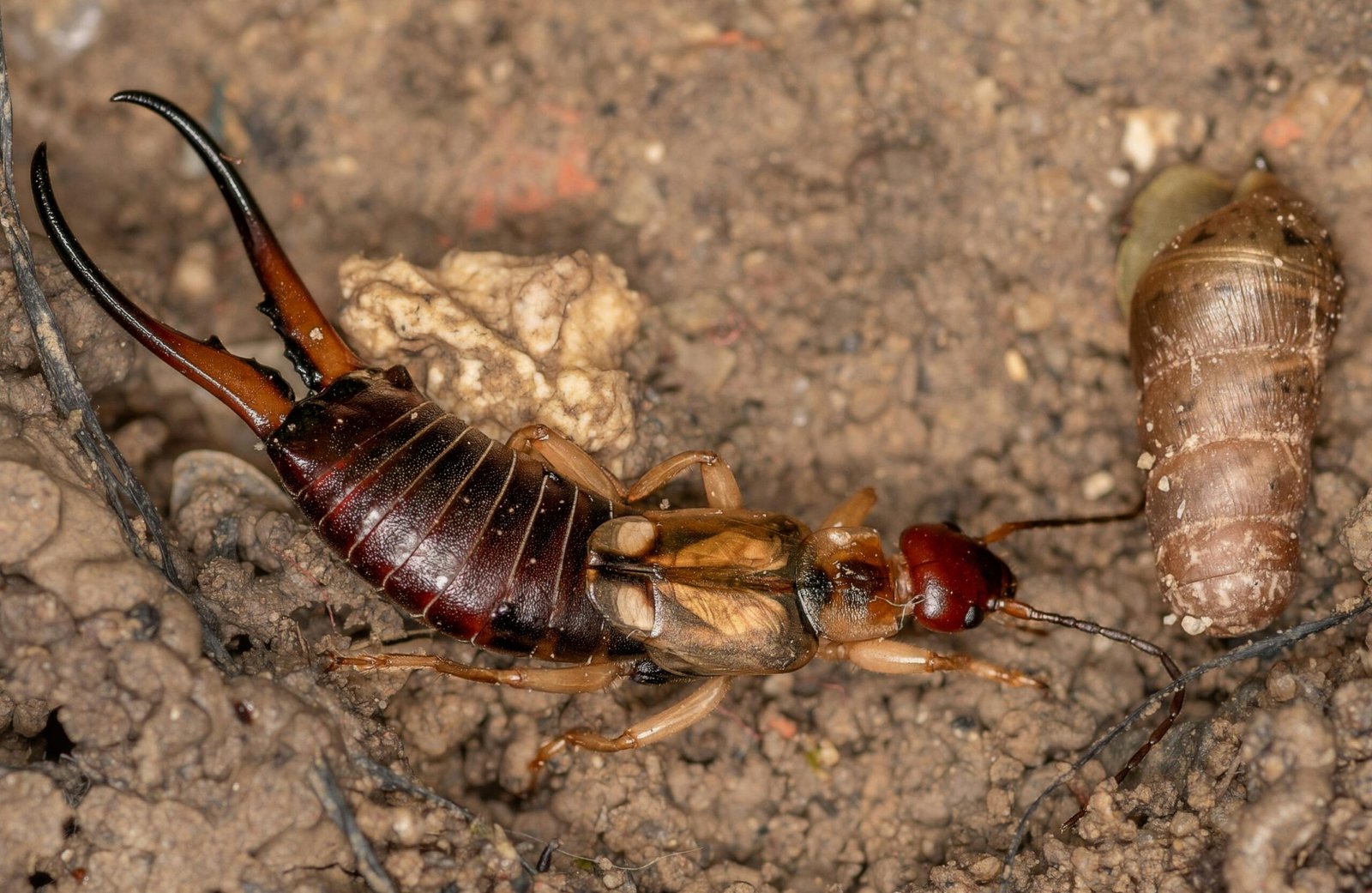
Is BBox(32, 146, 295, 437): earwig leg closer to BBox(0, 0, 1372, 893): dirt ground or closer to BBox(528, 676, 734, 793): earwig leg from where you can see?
BBox(0, 0, 1372, 893): dirt ground

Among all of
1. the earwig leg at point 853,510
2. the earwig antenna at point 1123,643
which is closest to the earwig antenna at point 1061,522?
the earwig antenna at point 1123,643

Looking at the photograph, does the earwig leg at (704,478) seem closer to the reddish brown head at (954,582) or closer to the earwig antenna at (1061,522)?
the reddish brown head at (954,582)

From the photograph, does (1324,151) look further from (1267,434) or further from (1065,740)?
(1065,740)

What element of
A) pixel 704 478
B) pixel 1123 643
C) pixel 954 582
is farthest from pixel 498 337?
pixel 1123 643

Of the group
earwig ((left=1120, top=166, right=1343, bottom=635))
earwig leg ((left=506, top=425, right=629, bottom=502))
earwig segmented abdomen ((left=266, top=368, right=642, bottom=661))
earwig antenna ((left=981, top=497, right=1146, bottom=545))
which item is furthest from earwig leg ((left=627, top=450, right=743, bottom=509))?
earwig ((left=1120, top=166, right=1343, bottom=635))

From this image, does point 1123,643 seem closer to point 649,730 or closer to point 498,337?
point 649,730

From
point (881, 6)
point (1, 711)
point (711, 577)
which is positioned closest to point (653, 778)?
point (711, 577)
